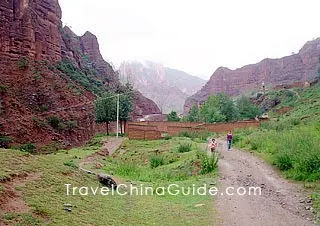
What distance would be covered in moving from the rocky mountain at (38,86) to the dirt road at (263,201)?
2408 cm

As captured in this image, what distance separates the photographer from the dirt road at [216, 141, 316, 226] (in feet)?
24.8

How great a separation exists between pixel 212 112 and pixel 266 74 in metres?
78.9

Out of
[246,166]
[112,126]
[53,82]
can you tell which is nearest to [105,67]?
[112,126]

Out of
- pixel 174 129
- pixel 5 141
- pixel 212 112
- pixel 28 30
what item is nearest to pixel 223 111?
pixel 212 112

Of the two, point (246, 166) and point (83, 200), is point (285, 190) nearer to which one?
point (246, 166)

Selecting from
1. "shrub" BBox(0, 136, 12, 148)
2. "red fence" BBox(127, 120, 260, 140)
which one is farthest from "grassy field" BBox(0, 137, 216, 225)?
"shrub" BBox(0, 136, 12, 148)

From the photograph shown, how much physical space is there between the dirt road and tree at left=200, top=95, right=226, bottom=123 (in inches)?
1335

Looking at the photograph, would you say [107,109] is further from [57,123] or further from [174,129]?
[174,129]

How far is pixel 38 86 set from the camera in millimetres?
39281

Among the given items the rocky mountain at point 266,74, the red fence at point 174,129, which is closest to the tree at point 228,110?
the red fence at point 174,129

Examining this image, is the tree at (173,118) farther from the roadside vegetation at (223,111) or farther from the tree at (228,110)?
the tree at (228,110)

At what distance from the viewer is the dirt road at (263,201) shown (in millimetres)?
7559

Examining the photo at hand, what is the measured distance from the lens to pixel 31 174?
777 centimetres

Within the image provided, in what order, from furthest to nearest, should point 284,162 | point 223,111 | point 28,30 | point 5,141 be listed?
1. point 223,111
2. point 28,30
3. point 5,141
4. point 284,162
